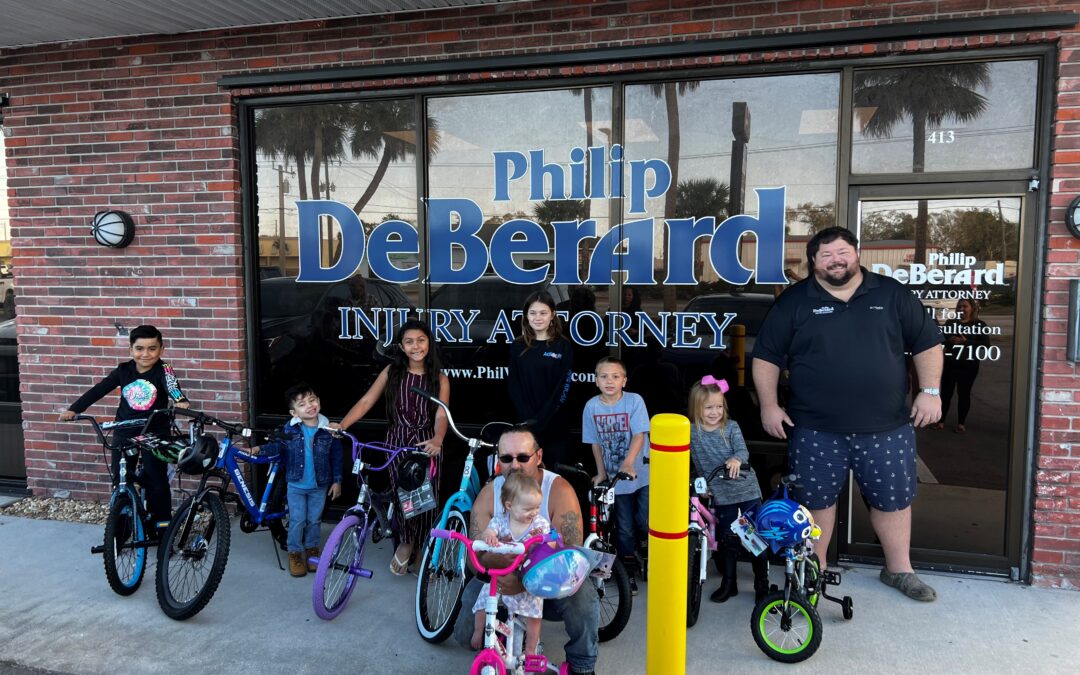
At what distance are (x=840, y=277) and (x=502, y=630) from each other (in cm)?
243

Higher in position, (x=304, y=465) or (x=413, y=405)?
(x=413, y=405)

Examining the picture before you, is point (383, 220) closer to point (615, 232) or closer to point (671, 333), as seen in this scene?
point (615, 232)

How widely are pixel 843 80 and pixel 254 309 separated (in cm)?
419

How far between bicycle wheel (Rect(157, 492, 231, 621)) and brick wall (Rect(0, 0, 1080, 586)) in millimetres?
1525

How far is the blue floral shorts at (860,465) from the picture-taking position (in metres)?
3.87

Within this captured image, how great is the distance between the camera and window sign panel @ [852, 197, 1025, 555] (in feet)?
13.9

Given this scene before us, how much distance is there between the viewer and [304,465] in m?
4.25

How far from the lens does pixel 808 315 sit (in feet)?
12.9

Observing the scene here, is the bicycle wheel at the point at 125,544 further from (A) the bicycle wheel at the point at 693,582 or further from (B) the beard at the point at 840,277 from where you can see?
(B) the beard at the point at 840,277

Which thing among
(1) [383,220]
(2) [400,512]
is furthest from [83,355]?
(2) [400,512]

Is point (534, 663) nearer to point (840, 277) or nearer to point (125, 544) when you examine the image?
point (840, 277)

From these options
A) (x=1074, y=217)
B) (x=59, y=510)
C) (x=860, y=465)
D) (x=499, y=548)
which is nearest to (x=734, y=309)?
(x=860, y=465)

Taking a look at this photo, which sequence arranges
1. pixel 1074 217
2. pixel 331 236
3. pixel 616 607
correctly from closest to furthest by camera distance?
1. pixel 616 607
2. pixel 1074 217
3. pixel 331 236

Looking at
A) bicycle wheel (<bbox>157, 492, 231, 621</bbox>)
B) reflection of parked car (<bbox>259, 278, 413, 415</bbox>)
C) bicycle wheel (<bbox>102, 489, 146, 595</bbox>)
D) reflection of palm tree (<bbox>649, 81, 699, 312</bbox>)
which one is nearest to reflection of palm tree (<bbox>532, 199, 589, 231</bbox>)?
reflection of palm tree (<bbox>649, 81, 699, 312</bbox>)
